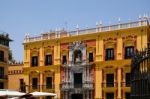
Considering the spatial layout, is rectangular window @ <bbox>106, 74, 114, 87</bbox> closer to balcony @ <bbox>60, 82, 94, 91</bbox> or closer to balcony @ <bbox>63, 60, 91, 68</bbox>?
balcony @ <bbox>60, 82, 94, 91</bbox>

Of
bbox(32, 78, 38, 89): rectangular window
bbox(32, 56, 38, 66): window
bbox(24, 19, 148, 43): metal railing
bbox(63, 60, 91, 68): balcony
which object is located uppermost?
bbox(24, 19, 148, 43): metal railing

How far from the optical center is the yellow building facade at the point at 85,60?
129ft

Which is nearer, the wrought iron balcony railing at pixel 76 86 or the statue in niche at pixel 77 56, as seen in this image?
the wrought iron balcony railing at pixel 76 86

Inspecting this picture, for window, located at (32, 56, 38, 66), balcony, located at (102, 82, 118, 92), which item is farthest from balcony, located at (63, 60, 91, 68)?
window, located at (32, 56, 38, 66)

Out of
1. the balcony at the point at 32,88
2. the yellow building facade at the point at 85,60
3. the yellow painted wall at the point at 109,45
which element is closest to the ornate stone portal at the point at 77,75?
the yellow building facade at the point at 85,60

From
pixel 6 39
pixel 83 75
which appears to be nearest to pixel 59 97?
pixel 83 75

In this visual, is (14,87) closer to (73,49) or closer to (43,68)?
(43,68)

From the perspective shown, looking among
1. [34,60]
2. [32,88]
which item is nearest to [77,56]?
[34,60]

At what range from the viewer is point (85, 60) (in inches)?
1672

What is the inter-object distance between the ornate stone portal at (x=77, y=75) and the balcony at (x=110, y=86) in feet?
5.90

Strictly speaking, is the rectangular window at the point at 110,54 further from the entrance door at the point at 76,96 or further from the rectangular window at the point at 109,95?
the entrance door at the point at 76,96

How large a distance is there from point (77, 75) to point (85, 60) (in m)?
2.28

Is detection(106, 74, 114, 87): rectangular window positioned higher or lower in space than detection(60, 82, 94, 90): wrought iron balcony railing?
higher

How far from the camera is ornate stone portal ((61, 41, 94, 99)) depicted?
4196 centimetres
